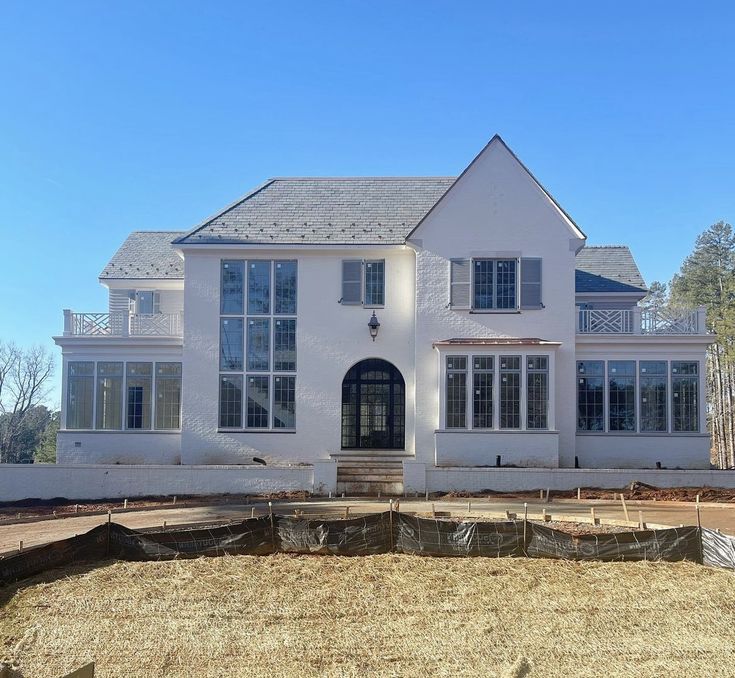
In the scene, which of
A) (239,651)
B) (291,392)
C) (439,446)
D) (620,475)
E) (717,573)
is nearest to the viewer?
(239,651)

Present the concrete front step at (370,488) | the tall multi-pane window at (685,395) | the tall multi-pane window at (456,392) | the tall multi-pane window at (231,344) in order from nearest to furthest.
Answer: the concrete front step at (370,488) < the tall multi-pane window at (456,392) < the tall multi-pane window at (685,395) < the tall multi-pane window at (231,344)

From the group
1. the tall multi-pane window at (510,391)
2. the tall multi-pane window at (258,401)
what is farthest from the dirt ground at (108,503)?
the tall multi-pane window at (510,391)

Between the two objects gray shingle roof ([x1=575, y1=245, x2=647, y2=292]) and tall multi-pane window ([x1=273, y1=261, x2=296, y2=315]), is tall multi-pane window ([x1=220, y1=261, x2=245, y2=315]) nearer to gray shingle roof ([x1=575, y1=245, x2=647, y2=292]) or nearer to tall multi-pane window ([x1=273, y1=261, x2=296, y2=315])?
tall multi-pane window ([x1=273, y1=261, x2=296, y2=315])

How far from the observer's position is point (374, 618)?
422 inches

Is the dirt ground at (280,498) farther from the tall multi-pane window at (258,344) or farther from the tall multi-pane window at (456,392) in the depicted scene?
the tall multi-pane window at (258,344)

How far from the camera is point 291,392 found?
24875mm

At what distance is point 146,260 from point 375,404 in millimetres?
10775

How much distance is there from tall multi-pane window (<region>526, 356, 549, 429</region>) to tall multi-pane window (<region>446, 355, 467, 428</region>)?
1.84 metres

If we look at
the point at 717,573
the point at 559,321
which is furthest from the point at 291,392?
the point at 717,573

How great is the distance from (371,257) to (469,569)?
1366cm

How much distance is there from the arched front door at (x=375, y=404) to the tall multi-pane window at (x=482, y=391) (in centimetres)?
266

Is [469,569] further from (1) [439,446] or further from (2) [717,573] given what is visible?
(1) [439,446]

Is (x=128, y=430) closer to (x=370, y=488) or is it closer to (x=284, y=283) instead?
(x=284, y=283)

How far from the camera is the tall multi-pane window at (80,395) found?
25109 mm
